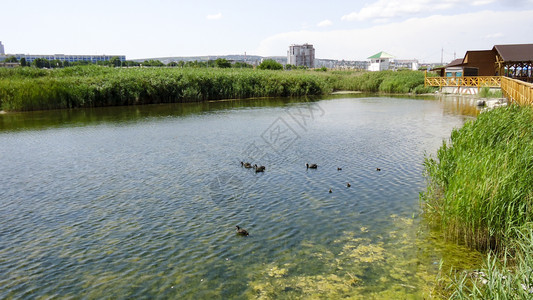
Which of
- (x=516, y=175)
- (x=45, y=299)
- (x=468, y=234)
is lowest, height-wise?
(x=45, y=299)

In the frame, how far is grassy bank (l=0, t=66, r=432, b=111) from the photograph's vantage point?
37906 mm

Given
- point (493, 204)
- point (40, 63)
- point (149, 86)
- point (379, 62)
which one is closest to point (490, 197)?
point (493, 204)

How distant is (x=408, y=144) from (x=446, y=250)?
13089 mm

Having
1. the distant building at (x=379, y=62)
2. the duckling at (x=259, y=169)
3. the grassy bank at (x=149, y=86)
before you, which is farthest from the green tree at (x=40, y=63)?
the duckling at (x=259, y=169)

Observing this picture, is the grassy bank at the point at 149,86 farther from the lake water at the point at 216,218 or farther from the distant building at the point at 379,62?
the distant building at the point at 379,62

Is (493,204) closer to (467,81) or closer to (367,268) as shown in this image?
(367,268)

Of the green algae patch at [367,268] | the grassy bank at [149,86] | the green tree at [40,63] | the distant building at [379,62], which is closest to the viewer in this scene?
the green algae patch at [367,268]

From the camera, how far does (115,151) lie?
2097 cm

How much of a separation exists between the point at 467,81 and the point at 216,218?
47720 mm

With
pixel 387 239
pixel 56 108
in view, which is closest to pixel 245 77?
pixel 56 108

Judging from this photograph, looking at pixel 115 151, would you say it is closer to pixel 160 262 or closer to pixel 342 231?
pixel 160 262

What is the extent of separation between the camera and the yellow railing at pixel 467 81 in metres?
46.2

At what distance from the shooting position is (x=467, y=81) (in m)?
49.5

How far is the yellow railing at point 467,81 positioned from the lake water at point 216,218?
89.3 ft
